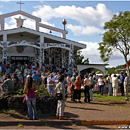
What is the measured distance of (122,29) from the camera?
28625 millimetres

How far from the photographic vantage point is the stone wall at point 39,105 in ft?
30.6

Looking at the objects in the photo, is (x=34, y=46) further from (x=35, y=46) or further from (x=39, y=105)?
(x=39, y=105)

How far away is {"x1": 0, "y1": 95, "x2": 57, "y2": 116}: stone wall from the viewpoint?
931cm

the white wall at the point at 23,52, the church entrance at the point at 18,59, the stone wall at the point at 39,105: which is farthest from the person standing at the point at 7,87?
the church entrance at the point at 18,59

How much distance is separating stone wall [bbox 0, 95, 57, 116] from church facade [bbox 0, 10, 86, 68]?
1369cm

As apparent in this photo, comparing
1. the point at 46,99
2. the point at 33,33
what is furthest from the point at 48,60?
the point at 46,99

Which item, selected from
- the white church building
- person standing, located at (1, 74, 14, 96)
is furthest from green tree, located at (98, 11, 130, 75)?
person standing, located at (1, 74, 14, 96)

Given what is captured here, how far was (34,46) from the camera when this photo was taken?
23359 millimetres

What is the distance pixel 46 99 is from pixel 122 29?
21.5 metres

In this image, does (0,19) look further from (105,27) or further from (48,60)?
(105,27)

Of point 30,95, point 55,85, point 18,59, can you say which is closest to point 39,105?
point 30,95

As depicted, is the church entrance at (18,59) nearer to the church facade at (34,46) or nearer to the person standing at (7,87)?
the church facade at (34,46)

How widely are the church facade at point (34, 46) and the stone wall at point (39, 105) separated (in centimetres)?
1369

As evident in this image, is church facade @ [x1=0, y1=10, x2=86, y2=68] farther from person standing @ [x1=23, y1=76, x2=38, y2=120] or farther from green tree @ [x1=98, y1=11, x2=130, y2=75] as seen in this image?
person standing @ [x1=23, y1=76, x2=38, y2=120]
